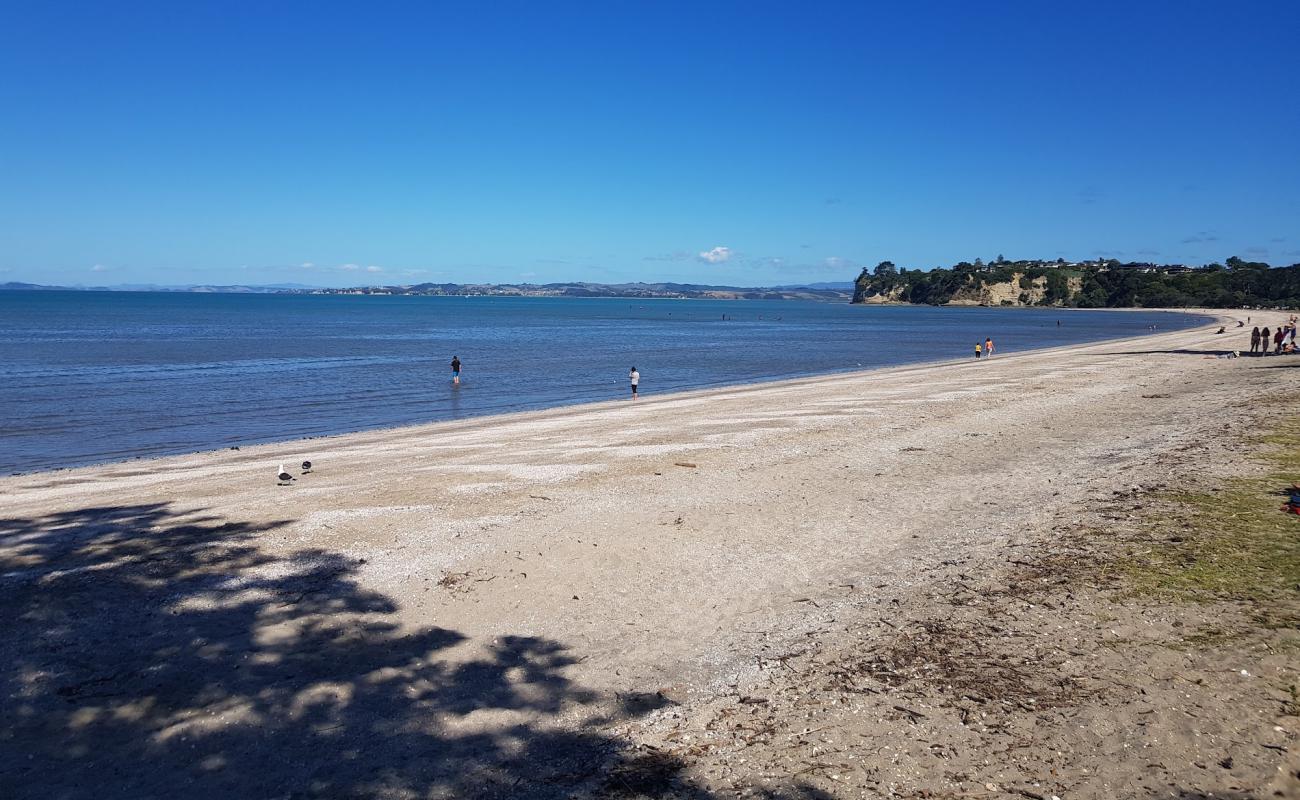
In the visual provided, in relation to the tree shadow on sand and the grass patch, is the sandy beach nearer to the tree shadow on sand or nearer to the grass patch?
the tree shadow on sand

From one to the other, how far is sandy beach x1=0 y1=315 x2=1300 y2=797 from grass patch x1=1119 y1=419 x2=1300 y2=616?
2.67 feet

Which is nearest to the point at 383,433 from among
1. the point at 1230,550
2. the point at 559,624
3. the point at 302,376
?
the point at 559,624

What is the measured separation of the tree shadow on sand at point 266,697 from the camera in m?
5.63

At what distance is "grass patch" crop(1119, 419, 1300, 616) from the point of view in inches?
295

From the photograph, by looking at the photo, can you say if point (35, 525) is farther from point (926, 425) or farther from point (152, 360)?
point (152, 360)

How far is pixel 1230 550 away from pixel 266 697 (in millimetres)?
9512

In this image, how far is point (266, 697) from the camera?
22.3ft

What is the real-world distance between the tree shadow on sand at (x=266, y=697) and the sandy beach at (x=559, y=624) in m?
0.03

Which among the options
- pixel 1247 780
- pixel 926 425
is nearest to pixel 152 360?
pixel 926 425

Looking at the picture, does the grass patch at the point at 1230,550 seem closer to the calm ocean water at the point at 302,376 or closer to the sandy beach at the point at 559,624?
the sandy beach at the point at 559,624

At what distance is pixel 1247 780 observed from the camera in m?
4.89

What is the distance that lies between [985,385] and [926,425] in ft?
37.5

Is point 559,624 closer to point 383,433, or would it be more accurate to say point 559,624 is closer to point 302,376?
point 383,433

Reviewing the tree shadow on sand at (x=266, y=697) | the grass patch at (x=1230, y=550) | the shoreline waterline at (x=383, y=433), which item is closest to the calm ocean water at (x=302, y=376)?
the shoreline waterline at (x=383, y=433)
